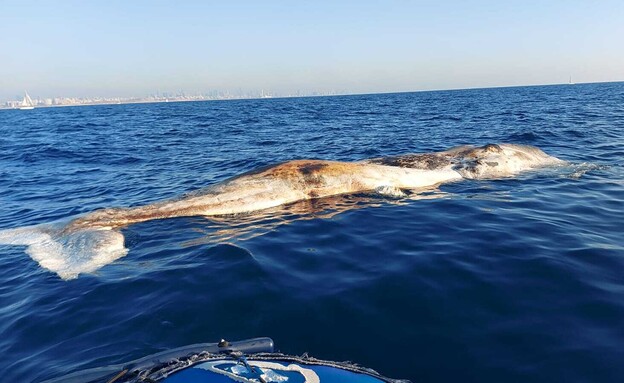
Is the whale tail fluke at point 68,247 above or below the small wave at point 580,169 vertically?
below

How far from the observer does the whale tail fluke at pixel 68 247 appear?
21.9 feet

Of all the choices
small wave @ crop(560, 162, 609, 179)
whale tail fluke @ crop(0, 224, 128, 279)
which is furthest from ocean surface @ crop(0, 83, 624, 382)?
small wave @ crop(560, 162, 609, 179)

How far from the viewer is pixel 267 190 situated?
9.45 metres

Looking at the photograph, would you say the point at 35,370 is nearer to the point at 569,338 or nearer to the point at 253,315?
the point at 253,315

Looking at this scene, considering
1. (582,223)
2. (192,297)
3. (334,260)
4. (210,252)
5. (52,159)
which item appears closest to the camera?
(192,297)

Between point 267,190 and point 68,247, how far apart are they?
13.6 feet

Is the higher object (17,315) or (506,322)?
(506,322)

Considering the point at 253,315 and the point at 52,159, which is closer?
the point at 253,315

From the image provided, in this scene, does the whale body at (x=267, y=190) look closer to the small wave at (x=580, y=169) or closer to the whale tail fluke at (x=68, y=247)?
the whale tail fluke at (x=68, y=247)

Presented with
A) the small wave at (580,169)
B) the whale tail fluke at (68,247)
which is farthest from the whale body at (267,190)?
the small wave at (580,169)

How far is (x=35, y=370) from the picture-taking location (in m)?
4.07

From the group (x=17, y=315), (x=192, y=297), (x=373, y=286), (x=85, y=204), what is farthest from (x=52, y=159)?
(x=373, y=286)

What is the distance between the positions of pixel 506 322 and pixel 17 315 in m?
6.10

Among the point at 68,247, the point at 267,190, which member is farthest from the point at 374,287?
the point at 68,247
